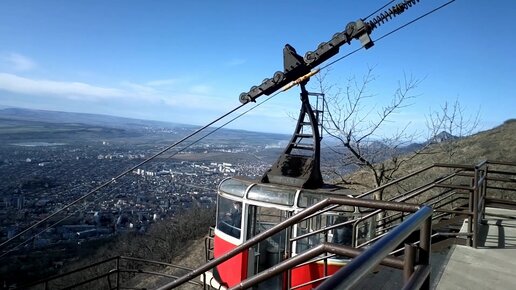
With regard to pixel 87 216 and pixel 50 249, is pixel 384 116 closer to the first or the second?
pixel 50 249

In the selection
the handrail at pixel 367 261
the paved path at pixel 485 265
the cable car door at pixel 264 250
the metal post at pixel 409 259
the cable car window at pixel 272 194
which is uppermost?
the handrail at pixel 367 261

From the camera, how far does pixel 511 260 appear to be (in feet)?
19.0

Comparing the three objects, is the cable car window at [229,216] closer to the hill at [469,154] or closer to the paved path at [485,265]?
the paved path at [485,265]

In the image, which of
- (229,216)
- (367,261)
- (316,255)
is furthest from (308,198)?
(367,261)

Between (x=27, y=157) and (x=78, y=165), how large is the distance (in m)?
6.80

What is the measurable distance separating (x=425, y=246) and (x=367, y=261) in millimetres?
778

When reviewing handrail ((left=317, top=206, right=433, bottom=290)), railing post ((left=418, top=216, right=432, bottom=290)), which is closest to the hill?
railing post ((left=418, top=216, right=432, bottom=290))

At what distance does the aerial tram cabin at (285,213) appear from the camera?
799 cm

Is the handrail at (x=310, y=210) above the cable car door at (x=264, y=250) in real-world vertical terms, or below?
above

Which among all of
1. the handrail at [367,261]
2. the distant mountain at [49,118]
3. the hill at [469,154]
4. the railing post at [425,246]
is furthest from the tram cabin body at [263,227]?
the distant mountain at [49,118]

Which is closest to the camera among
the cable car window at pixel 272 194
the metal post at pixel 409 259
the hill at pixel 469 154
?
the metal post at pixel 409 259

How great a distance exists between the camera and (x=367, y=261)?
1.34 m

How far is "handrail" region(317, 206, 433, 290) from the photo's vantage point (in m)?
1.19

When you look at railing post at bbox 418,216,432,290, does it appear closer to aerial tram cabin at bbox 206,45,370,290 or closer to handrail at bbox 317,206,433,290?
handrail at bbox 317,206,433,290
